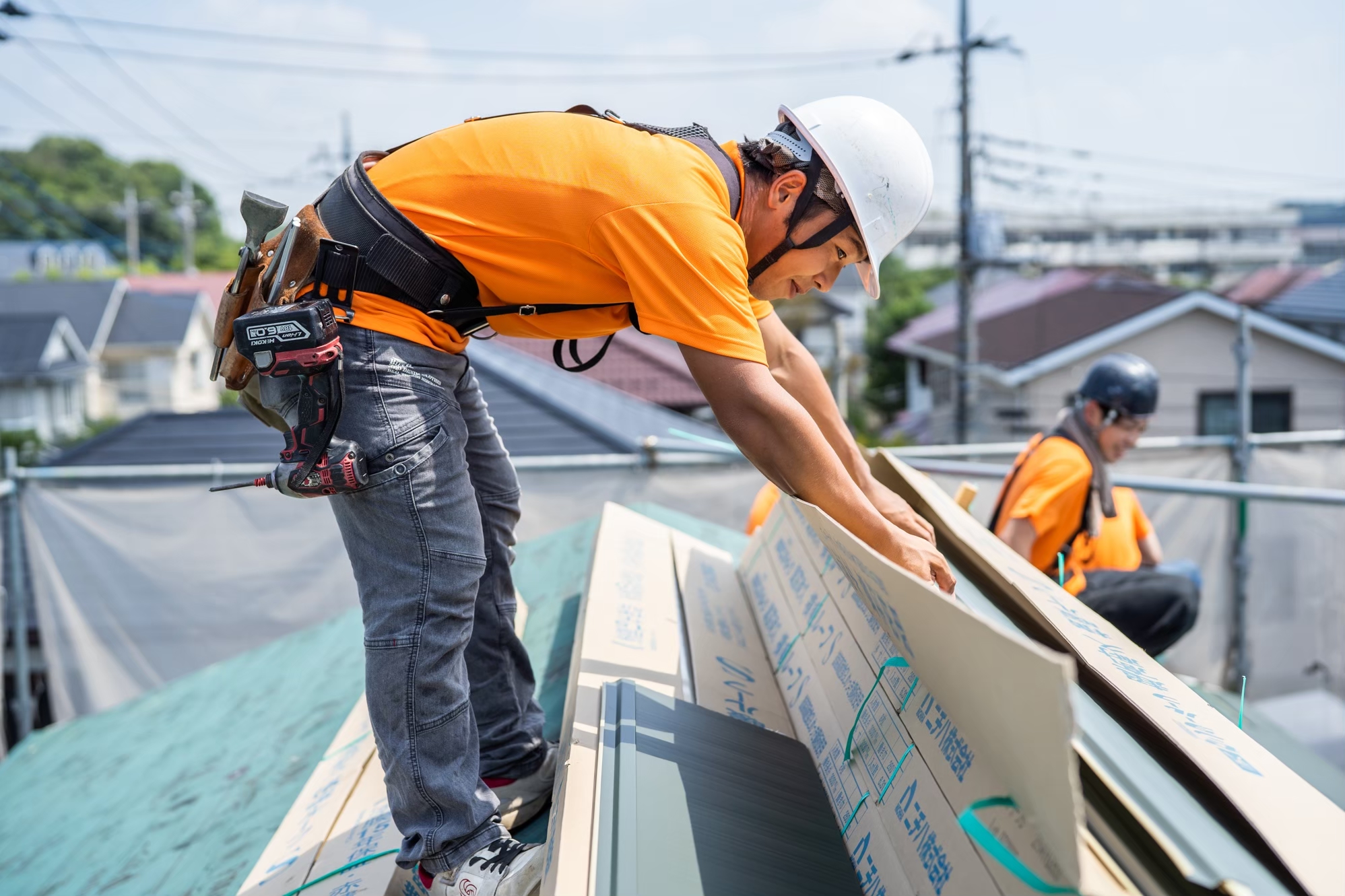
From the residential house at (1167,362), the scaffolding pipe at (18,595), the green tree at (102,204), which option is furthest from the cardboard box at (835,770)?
the green tree at (102,204)

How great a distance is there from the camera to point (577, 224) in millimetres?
1767

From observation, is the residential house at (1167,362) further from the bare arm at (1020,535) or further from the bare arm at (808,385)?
the bare arm at (808,385)

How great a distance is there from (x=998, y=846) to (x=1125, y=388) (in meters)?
3.12

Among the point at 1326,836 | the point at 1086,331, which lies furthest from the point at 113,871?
the point at 1086,331

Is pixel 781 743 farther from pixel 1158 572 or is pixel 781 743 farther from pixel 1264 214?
pixel 1264 214

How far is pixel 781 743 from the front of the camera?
2.15 metres

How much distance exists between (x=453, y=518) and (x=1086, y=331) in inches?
1004

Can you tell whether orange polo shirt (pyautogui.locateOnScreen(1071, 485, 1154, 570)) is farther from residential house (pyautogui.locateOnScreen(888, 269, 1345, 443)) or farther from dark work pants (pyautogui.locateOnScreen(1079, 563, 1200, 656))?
residential house (pyautogui.locateOnScreen(888, 269, 1345, 443))

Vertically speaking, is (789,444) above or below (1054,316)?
below

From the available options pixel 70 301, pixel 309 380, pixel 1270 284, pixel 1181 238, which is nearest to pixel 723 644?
pixel 309 380

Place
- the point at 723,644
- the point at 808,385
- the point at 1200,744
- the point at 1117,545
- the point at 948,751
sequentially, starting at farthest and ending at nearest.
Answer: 1. the point at 1117,545
2. the point at 723,644
3. the point at 808,385
4. the point at 948,751
5. the point at 1200,744

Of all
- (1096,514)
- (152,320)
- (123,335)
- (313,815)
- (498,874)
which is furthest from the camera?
(152,320)

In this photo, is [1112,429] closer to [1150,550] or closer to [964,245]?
[1150,550]

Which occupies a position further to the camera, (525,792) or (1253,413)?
(1253,413)
